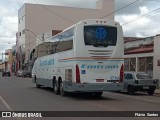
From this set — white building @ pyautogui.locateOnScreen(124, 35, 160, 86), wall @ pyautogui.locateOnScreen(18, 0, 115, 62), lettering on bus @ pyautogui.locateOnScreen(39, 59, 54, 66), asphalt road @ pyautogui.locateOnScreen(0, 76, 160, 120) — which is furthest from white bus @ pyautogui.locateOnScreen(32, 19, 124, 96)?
wall @ pyautogui.locateOnScreen(18, 0, 115, 62)

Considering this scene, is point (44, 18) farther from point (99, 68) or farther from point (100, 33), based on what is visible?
point (99, 68)

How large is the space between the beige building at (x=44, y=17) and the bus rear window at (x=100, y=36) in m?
73.8

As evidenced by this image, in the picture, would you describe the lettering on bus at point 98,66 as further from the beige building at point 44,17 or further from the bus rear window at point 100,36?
the beige building at point 44,17

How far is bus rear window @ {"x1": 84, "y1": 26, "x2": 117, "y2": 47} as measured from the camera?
2034 cm

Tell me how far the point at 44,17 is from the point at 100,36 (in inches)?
3069

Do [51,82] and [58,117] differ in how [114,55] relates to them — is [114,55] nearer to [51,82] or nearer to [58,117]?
[51,82]

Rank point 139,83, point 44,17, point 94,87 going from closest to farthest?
point 94,87 < point 139,83 < point 44,17

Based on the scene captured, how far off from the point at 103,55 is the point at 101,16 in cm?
8343

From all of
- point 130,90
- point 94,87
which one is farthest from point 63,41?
point 130,90

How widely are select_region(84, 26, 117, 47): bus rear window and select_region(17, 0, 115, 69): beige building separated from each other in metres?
73.8

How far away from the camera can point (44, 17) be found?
97.2 m

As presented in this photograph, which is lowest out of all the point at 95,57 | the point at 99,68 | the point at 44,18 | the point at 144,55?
the point at 99,68

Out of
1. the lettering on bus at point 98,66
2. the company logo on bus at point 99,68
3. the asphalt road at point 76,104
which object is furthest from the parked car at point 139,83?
the company logo on bus at point 99,68

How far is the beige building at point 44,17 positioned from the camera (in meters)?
96.0
